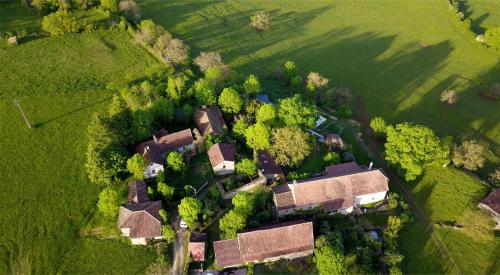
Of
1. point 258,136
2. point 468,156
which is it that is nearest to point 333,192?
point 258,136

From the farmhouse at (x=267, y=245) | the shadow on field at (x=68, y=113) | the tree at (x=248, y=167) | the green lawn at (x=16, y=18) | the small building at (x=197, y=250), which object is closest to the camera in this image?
the farmhouse at (x=267, y=245)

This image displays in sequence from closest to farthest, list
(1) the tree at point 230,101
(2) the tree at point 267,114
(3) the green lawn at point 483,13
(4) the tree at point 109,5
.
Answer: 1. (2) the tree at point 267,114
2. (1) the tree at point 230,101
3. (4) the tree at point 109,5
4. (3) the green lawn at point 483,13

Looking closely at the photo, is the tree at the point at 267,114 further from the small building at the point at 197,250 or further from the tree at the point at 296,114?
the small building at the point at 197,250

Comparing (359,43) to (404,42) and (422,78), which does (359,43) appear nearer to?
(404,42)

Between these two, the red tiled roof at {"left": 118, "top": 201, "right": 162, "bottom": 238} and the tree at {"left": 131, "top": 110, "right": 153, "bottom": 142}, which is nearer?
the red tiled roof at {"left": 118, "top": 201, "right": 162, "bottom": 238}

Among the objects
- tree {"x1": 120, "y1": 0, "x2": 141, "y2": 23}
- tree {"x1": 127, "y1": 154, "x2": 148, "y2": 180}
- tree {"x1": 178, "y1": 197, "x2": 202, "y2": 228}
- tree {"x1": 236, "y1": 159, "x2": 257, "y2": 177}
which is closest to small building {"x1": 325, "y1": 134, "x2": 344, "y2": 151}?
tree {"x1": 236, "y1": 159, "x2": 257, "y2": 177}

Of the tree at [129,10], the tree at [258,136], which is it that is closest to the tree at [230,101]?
the tree at [258,136]

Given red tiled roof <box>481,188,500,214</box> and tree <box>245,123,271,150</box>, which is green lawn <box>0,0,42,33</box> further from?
red tiled roof <box>481,188,500,214</box>

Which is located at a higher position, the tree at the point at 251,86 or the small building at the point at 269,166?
the tree at the point at 251,86
